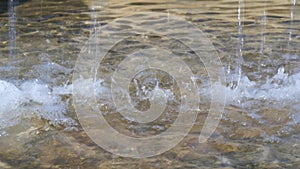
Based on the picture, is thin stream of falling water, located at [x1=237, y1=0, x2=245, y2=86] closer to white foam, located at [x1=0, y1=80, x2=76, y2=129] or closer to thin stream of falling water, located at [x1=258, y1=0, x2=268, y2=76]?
thin stream of falling water, located at [x1=258, y1=0, x2=268, y2=76]

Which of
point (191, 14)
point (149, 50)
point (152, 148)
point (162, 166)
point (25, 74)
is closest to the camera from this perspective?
point (162, 166)

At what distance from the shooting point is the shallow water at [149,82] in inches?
138

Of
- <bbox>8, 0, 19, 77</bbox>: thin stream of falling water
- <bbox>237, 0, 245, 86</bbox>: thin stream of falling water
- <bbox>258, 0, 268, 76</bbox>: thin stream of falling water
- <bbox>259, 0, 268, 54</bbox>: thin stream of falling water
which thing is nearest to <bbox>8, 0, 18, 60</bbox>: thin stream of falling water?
<bbox>8, 0, 19, 77</bbox>: thin stream of falling water

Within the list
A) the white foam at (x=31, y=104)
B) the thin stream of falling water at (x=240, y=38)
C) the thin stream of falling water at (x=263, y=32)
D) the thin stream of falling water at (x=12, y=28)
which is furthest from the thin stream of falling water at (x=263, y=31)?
the thin stream of falling water at (x=12, y=28)

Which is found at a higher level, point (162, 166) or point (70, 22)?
point (70, 22)

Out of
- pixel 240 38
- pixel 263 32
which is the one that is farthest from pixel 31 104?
pixel 263 32

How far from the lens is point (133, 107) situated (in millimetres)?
4430

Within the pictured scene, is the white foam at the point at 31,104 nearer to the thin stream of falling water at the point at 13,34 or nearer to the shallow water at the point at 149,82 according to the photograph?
the shallow water at the point at 149,82

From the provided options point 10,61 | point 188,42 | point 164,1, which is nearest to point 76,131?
point 10,61

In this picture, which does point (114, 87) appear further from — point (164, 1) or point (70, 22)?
point (164, 1)

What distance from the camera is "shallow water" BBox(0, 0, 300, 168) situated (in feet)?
11.5

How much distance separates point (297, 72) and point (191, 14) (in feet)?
9.20

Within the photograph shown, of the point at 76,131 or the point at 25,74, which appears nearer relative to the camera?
the point at 76,131

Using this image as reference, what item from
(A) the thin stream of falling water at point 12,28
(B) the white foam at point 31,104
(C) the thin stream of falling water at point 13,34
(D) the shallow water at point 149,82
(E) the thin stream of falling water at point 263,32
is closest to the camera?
(D) the shallow water at point 149,82
